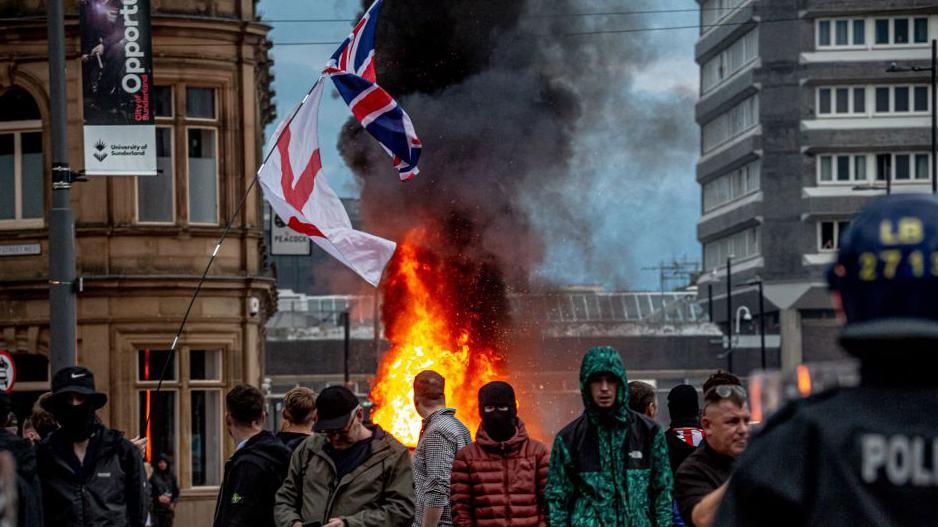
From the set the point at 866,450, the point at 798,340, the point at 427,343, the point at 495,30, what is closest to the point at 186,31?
the point at 427,343

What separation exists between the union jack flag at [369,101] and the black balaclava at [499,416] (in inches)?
306

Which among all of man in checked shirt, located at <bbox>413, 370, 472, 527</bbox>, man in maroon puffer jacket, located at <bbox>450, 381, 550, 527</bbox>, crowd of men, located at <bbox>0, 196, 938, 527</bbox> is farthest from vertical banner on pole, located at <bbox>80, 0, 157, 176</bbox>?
man in maroon puffer jacket, located at <bbox>450, 381, 550, 527</bbox>

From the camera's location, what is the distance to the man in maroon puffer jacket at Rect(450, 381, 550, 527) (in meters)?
9.17

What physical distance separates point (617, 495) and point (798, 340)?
246 feet

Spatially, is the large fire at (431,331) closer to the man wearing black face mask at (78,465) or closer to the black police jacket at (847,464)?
the man wearing black face mask at (78,465)

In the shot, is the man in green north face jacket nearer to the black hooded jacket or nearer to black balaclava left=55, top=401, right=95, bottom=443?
the black hooded jacket

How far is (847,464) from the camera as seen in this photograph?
2586mm

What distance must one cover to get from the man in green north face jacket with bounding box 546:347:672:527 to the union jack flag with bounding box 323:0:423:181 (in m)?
9.03

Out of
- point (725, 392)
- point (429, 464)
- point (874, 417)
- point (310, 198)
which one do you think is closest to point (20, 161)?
point (310, 198)

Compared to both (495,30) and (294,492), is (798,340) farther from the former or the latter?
(294,492)

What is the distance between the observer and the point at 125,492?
380 inches

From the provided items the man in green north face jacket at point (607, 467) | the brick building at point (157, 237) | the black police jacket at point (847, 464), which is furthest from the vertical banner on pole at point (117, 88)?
the black police jacket at point (847, 464)

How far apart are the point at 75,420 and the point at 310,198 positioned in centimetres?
655

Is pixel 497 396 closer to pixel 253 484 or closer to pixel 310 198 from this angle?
pixel 253 484
